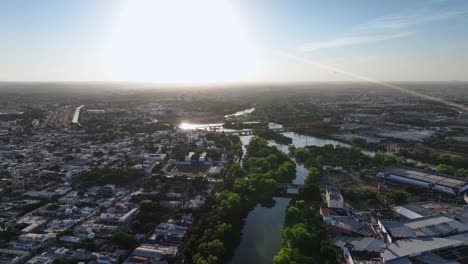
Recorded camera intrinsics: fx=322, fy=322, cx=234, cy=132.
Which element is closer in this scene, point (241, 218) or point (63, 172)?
point (241, 218)

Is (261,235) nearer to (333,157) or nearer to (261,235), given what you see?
(261,235)

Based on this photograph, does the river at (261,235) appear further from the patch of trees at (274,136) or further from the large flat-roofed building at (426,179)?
the patch of trees at (274,136)

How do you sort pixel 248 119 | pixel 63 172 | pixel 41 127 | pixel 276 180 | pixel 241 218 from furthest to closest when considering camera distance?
pixel 248 119
pixel 41 127
pixel 63 172
pixel 276 180
pixel 241 218

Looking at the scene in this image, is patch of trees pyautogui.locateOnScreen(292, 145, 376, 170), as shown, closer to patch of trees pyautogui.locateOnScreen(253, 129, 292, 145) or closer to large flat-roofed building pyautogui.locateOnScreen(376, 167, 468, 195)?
large flat-roofed building pyautogui.locateOnScreen(376, 167, 468, 195)

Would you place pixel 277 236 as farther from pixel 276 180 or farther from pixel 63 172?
pixel 63 172

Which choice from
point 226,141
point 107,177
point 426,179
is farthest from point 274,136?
A: point 107,177

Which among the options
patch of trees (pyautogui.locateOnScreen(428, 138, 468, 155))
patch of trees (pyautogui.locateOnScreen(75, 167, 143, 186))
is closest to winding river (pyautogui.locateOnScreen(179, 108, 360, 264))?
patch of trees (pyautogui.locateOnScreen(75, 167, 143, 186))

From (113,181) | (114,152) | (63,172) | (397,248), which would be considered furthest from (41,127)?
(397,248)
